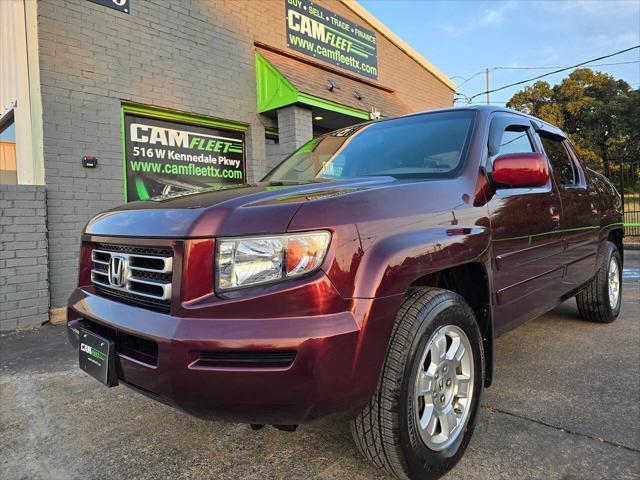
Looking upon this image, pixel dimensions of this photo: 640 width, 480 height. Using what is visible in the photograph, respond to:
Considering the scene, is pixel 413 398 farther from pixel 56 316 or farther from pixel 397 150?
pixel 56 316

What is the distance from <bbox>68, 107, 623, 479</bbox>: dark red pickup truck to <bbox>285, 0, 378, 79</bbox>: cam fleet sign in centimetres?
663

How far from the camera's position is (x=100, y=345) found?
1.95 metres

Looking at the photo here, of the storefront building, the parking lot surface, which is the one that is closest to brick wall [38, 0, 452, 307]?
the storefront building

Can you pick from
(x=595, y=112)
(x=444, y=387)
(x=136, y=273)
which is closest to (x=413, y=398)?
(x=444, y=387)

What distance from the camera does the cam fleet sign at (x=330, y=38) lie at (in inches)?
328

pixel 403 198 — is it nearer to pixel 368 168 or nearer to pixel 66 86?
pixel 368 168

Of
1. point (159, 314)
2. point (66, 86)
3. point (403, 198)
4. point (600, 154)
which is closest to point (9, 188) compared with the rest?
point (66, 86)

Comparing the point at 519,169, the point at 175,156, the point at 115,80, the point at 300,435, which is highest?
the point at 115,80

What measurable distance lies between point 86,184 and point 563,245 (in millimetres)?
5206

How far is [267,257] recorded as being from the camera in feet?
5.44

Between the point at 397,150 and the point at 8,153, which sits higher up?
the point at 8,153

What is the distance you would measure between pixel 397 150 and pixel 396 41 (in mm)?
9040

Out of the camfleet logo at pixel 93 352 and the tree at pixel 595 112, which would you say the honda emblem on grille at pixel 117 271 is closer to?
the camfleet logo at pixel 93 352

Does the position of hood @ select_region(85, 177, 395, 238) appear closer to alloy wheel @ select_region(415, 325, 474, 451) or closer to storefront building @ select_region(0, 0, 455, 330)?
alloy wheel @ select_region(415, 325, 474, 451)
